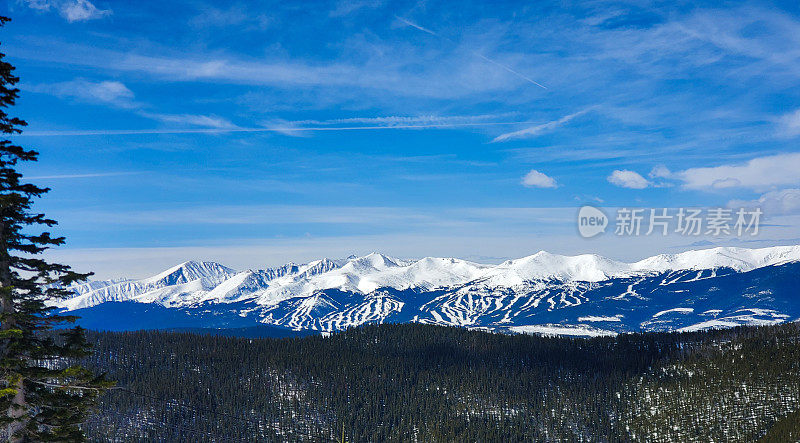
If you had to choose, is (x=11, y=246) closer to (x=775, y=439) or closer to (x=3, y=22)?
(x=3, y=22)

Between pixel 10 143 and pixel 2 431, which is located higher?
pixel 10 143

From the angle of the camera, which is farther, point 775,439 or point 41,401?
point 775,439

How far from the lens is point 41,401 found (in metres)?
25.2

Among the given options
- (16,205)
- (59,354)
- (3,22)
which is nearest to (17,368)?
(59,354)

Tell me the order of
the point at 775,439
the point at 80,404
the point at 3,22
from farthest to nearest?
the point at 775,439 < the point at 80,404 < the point at 3,22

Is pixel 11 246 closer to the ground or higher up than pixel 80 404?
higher up

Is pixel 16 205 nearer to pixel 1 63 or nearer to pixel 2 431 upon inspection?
pixel 1 63

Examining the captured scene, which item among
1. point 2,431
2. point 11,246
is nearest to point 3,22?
point 11,246

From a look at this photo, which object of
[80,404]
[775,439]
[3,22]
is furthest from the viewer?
[775,439]

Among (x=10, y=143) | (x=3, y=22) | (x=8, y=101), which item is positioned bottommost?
(x=10, y=143)

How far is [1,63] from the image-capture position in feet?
80.8

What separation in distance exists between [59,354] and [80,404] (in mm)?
2473

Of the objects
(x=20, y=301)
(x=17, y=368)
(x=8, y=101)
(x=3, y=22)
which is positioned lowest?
(x=17, y=368)

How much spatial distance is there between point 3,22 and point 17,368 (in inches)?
582
